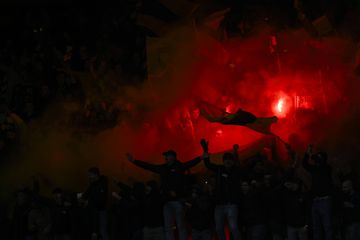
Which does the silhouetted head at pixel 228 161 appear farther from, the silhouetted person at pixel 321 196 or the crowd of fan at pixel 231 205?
the silhouetted person at pixel 321 196

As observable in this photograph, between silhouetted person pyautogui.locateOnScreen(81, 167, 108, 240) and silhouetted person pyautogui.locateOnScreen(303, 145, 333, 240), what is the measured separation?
347 cm

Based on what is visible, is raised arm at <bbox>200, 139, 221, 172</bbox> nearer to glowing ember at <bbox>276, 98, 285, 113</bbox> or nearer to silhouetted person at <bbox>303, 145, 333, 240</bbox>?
silhouetted person at <bbox>303, 145, 333, 240</bbox>

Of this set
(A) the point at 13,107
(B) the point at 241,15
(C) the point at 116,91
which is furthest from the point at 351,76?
(A) the point at 13,107

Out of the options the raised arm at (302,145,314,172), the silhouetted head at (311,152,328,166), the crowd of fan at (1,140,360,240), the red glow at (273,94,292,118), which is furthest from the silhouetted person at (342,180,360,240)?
the red glow at (273,94,292,118)

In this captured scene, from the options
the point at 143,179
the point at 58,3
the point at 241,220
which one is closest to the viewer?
the point at 241,220

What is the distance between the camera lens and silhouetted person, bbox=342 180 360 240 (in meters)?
8.98

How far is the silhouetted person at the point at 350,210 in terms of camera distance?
8977 mm

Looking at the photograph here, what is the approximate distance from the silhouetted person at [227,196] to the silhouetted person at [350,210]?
68.7 inches

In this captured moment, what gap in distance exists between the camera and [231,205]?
353 inches

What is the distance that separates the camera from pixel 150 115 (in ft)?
43.2

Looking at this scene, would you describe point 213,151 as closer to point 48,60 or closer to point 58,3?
point 48,60

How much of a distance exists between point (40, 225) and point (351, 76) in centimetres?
755

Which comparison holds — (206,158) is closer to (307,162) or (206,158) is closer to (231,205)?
(231,205)

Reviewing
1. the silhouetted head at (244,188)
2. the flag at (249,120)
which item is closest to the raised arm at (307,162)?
the silhouetted head at (244,188)
